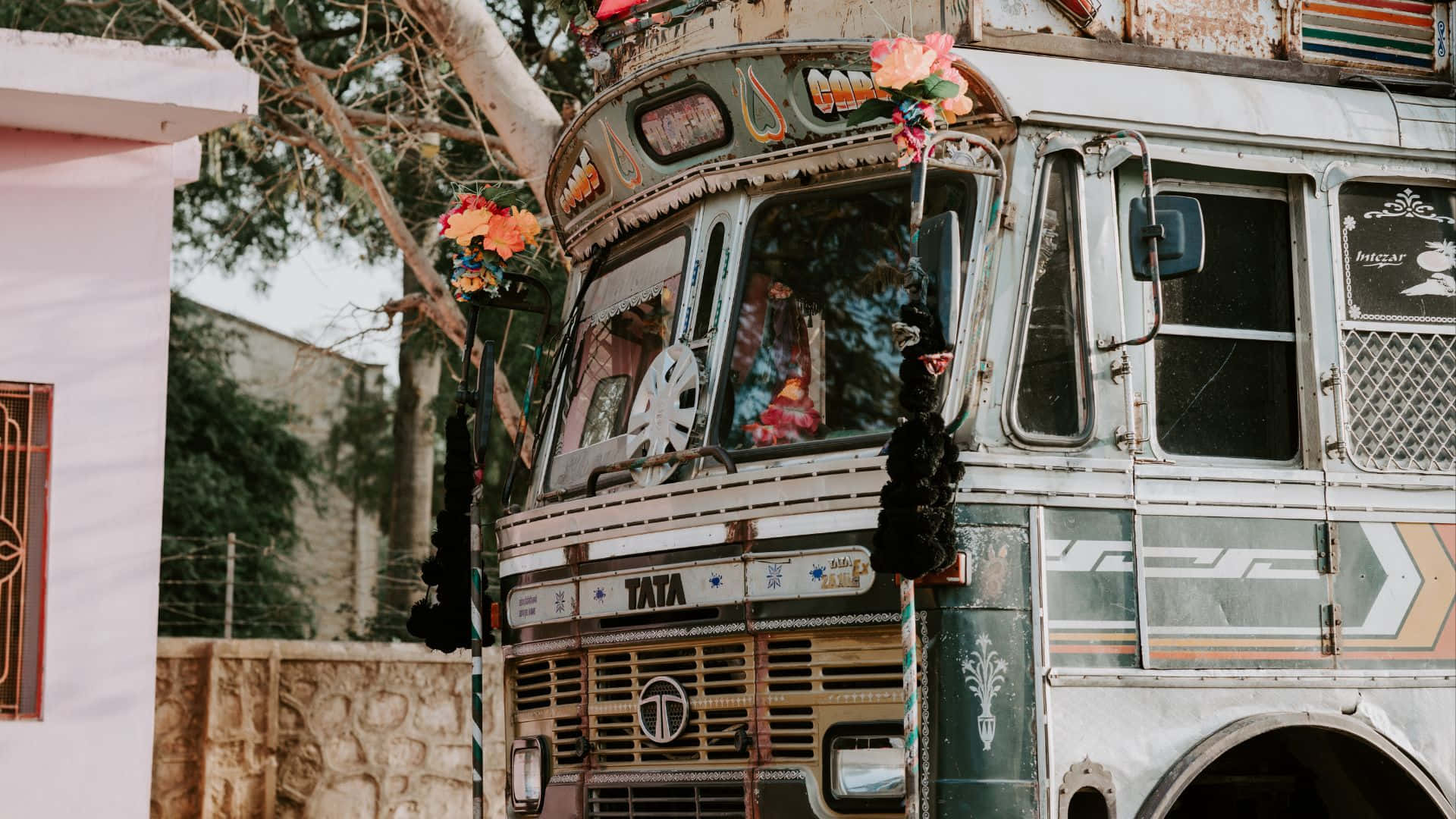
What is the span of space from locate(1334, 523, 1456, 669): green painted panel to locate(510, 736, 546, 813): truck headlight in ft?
8.63

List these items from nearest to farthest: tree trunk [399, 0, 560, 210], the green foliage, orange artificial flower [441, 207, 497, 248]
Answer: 1. orange artificial flower [441, 207, 497, 248]
2. tree trunk [399, 0, 560, 210]
3. the green foliage

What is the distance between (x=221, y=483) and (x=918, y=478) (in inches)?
568

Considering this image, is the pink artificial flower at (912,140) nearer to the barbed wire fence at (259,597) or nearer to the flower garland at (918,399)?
the flower garland at (918,399)

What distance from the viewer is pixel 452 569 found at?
6.93 m

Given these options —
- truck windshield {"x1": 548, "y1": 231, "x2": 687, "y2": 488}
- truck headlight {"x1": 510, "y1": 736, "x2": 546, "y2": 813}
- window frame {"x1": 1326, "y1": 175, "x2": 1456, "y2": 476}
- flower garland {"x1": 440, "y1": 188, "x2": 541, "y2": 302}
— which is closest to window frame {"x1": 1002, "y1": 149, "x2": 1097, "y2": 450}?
window frame {"x1": 1326, "y1": 175, "x2": 1456, "y2": 476}

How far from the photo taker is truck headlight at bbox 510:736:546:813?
6293 millimetres

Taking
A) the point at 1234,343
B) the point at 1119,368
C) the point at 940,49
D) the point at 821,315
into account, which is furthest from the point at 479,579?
the point at 1234,343

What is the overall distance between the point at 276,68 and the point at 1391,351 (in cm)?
1058

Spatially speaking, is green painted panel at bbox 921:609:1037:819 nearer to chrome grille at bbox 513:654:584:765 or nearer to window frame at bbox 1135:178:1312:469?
window frame at bbox 1135:178:1312:469

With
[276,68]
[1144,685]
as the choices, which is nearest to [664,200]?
[1144,685]

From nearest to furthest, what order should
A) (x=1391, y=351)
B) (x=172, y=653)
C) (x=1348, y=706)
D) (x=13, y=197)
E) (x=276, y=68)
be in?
(x=1348, y=706) < (x=1391, y=351) < (x=13, y=197) < (x=172, y=653) < (x=276, y=68)

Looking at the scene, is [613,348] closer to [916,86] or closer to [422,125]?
[916,86]

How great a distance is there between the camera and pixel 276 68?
14523 mm

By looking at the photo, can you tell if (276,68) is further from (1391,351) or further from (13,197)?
(1391,351)
